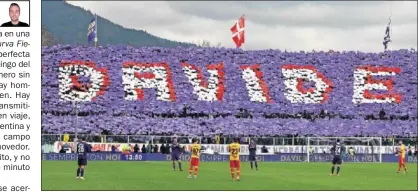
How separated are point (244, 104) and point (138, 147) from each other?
20.6 metres

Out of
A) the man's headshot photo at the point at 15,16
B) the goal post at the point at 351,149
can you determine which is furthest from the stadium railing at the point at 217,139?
the man's headshot photo at the point at 15,16

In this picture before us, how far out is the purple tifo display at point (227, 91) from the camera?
265ft

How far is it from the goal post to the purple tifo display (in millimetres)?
9502

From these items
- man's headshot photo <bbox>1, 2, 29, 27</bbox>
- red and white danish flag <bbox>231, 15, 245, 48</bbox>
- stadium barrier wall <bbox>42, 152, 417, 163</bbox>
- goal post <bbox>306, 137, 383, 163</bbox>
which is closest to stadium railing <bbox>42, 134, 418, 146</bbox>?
goal post <bbox>306, 137, 383, 163</bbox>

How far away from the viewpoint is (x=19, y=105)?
28.1ft

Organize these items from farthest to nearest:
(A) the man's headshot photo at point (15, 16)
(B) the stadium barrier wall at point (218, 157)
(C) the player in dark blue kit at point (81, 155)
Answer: (B) the stadium barrier wall at point (218, 157) < (C) the player in dark blue kit at point (81, 155) < (A) the man's headshot photo at point (15, 16)

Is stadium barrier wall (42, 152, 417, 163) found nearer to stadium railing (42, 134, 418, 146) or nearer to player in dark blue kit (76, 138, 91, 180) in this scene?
stadium railing (42, 134, 418, 146)

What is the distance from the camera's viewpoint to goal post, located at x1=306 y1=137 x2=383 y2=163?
68.6m

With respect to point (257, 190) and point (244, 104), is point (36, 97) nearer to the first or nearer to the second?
point (257, 190)

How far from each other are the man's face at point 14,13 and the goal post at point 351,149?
6073cm

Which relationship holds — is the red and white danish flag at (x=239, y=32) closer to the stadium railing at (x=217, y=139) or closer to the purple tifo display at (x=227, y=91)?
the purple tifo display at (x=227, y=91)

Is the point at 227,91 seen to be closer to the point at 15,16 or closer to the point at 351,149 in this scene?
the point at 351,149

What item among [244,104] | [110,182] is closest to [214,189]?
[110,182]

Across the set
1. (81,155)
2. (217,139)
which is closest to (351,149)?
(217,139)
